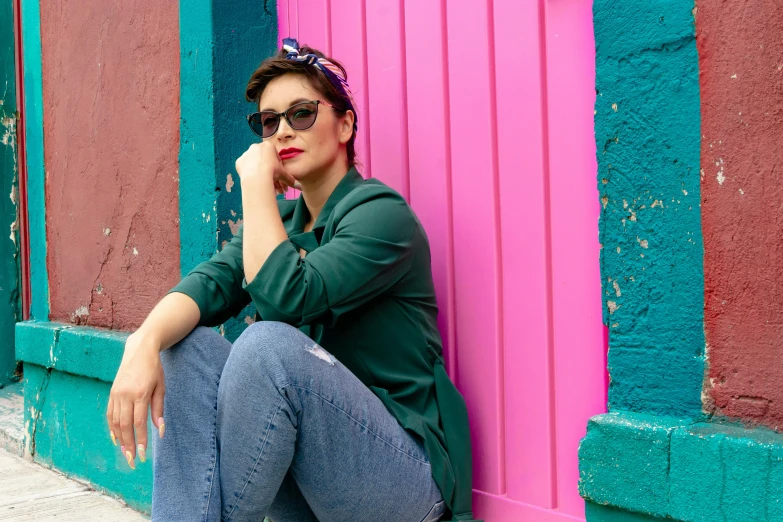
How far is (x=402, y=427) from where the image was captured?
6.84 ft

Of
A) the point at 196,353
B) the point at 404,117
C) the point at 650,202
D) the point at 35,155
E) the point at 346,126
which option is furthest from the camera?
the point at 35,155

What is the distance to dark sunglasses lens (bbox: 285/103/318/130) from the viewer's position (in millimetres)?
2350

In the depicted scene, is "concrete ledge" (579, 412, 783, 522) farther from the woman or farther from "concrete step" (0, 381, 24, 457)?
"concrete step" (0, 381, 24, 457)

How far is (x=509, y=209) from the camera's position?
2285mm

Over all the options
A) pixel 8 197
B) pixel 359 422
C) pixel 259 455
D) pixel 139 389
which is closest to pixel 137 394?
pixel 139 389

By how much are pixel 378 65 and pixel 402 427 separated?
4.26 feet

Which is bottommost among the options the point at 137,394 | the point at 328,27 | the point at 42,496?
the point at 42,496

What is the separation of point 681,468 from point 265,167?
1.36 meters

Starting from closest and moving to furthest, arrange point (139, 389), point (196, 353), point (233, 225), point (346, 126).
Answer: point (139, 389) < point (196, 353) < point (346, 126) < point (233, 225)

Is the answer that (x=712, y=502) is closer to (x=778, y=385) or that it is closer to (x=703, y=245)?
(x=778, y=385)

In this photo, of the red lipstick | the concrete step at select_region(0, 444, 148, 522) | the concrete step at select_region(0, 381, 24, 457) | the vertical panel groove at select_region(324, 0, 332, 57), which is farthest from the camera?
the concrete step at select_region(0, 381, 24, 457)

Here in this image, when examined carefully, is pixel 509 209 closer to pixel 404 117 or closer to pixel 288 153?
pixel 404 117

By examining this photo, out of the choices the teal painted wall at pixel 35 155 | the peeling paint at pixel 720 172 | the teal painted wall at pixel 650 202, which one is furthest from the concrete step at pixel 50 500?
the peeling paint at pixel 720 172

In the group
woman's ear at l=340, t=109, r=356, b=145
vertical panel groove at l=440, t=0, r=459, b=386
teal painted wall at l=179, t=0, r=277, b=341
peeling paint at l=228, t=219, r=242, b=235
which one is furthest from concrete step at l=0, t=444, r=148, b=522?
woman's ear at l=340, t=109, r=356, b=145
